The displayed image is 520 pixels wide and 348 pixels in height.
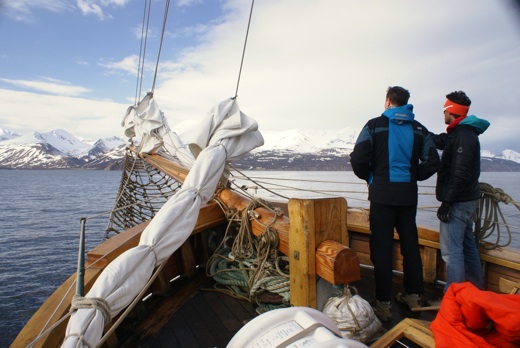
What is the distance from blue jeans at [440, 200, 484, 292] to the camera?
2.40m

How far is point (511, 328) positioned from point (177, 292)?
7.40ft

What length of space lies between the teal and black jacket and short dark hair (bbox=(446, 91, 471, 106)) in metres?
0.40

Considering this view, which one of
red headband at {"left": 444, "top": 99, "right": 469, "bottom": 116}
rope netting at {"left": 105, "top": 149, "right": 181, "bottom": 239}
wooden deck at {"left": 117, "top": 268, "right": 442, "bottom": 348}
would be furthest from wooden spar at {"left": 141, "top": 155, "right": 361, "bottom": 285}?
rope netting at {"left": 105, "top": 149, "right": 181, "bottom": 239}

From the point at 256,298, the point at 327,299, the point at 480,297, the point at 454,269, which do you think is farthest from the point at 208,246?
the point at 480,297

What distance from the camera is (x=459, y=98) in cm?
248

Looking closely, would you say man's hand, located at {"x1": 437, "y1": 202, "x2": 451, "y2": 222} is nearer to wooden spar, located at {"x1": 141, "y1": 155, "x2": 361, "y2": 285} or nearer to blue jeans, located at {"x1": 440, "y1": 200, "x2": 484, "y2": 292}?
blue jeans, located at {"x1": 440, "y1": 200, "x2": 484, "y2": 292}

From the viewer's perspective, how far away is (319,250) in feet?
6.25

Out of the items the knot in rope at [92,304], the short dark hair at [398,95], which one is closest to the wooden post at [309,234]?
the short dark hair at [398,95]

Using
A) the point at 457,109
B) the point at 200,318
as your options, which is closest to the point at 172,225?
the point at 200,318

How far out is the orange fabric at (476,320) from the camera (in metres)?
1.36

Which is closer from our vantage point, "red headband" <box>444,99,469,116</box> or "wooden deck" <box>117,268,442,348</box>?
"wooden deck" <box>117,268,442,348</box>

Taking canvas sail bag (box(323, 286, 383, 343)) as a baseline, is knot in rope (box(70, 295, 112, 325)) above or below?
above

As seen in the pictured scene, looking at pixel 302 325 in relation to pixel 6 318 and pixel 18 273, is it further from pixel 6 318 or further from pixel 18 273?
pixel 18 273

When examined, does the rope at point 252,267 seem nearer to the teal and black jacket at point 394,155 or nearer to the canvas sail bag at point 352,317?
the canvas sail bag at point 352,317
